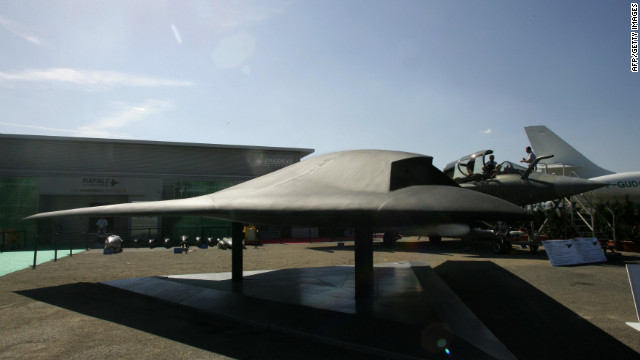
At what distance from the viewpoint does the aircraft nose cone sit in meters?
12.2

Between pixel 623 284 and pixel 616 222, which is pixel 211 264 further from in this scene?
pixel 616 222

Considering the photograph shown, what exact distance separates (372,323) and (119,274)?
27.7ft

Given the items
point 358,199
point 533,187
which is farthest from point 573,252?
point 358,199

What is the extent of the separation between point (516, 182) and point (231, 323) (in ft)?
39.1

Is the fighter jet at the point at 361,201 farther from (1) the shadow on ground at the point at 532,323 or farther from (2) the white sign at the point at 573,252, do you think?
(2) the white sign at the point at 573,252

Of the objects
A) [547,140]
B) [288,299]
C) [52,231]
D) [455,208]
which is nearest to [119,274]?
[288,299]

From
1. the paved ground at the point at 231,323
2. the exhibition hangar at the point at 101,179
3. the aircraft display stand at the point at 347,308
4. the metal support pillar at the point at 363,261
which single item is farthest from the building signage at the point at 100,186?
the metal support pillar at the point at 363,261

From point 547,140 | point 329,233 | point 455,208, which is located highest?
point 547,140

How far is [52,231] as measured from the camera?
23.6m

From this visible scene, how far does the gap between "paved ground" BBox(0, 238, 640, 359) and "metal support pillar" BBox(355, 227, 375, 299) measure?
1.69m

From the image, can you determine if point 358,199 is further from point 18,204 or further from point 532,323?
point 18,204

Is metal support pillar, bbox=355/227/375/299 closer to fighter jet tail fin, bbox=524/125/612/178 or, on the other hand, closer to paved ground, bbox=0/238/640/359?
paved ground, bbox=0/238/640/359

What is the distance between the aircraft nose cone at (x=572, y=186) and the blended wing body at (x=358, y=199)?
9706 mm

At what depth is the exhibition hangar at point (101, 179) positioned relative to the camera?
874 inches
